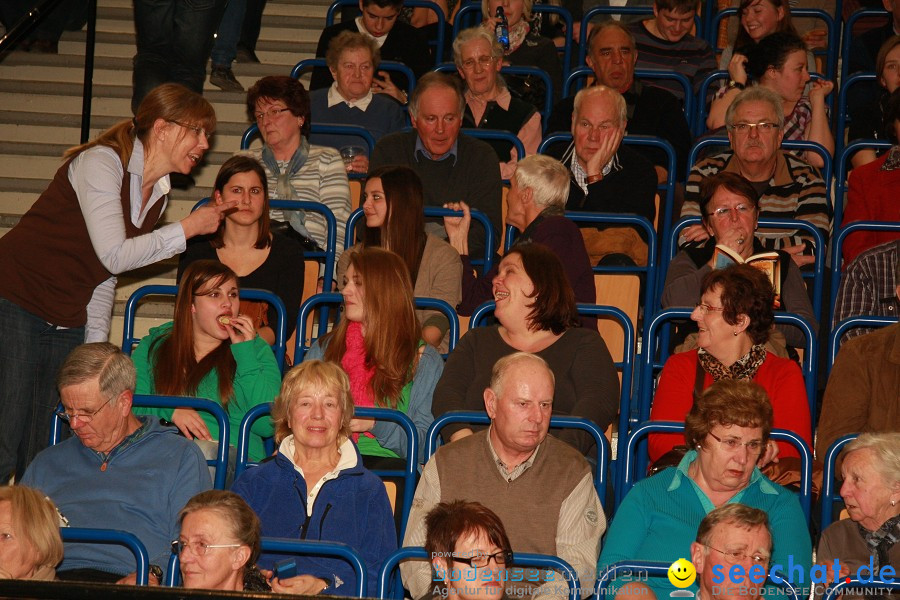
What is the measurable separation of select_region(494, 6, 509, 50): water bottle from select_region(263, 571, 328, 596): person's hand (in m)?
4.06

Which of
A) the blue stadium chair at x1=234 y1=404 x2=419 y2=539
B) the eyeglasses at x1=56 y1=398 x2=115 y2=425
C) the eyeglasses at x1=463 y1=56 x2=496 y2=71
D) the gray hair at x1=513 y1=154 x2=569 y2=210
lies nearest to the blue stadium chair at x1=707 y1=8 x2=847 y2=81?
the eyeglasses at x1=463 y1=56 x2=496 y2=71

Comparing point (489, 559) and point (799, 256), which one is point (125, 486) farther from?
point (799, 256)

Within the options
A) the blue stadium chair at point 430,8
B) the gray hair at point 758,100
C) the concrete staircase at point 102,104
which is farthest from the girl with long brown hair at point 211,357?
the blue stadium chair at point 430,8

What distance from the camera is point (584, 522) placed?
11.6 feet

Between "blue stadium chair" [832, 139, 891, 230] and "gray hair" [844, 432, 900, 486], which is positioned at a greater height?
"blue stadium chair" [832, 139, 891, 230]

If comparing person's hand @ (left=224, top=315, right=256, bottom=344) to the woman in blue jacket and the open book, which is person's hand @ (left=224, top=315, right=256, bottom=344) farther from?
the open book

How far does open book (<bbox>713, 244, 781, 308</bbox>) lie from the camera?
184 inches

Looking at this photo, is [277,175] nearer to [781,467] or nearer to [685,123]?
[685,123]

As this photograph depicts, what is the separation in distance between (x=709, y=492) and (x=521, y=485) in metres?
0.56

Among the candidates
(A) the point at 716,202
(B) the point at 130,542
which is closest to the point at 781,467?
(A) the point at 716,202

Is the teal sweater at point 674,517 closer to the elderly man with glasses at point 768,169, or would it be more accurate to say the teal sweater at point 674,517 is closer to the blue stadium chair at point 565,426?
the blue stadium chair at point 565,426

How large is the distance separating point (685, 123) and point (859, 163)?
882 millimetres

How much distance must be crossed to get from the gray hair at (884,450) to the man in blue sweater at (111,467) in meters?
1.98

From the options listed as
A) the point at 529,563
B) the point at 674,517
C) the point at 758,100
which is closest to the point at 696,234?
the point at 758,100
